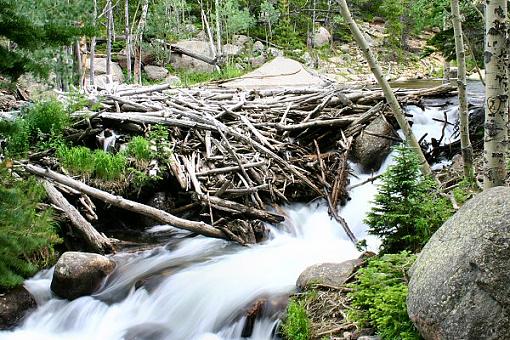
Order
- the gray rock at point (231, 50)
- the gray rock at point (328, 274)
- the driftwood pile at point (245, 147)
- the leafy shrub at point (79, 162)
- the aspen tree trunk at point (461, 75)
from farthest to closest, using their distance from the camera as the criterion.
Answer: the gray rock at point (231, 50), the leafy shrub at point (79, 162), the driftwood pile at point (245, 147), the aspen tree trunk at point (461, 75), the gray rock at point (328, 274)

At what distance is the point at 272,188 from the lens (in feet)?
26.9

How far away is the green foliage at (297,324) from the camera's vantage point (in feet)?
15.2

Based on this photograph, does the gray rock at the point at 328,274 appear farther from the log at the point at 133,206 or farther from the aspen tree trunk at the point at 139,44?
the aspen tree trunk at the point at 139,44

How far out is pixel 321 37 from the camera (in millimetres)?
44438

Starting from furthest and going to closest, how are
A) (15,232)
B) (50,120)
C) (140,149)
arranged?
(50,120) → (140,149) → (15,232)

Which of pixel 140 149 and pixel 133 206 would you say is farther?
pixel 140 149

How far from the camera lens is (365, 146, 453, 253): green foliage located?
530cm

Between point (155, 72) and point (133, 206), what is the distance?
87.1ft

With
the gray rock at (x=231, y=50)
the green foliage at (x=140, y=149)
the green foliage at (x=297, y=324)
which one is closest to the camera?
the green foliage at (x=297, y=324)

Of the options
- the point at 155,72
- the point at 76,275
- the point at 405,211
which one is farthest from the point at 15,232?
the point at 155,72

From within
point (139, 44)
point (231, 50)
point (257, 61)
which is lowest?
point (257, 61)

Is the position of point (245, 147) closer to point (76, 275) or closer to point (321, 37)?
point (76, 275)

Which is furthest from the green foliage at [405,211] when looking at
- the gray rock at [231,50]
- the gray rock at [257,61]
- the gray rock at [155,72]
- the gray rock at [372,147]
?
the gray rock at [231,50]

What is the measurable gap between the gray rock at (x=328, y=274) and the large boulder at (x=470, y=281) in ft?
4.40
